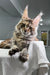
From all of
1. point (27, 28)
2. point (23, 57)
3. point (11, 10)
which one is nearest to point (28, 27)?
point (27, 28)

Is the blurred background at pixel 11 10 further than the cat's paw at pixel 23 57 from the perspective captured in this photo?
Yes

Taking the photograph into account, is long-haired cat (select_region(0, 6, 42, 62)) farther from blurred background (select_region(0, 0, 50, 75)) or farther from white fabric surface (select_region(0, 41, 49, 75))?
blurred background (select_region(0, 0, 50, 75))

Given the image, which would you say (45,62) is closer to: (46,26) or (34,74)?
(34,74)

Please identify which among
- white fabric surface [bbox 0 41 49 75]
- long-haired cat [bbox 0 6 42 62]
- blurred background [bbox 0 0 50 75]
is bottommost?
white fabric surface [bbox 0 41 49 75]

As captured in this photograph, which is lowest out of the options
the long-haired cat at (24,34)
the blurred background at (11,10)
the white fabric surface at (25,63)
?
the white fabric surface at (25,63)

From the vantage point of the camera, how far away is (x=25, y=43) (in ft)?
1.33

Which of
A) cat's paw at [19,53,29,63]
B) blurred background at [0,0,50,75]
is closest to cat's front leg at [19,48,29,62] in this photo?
cat's paw at [19,53,29,63]

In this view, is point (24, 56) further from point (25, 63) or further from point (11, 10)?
point (11, 10)

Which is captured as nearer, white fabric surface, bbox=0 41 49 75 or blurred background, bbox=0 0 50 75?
white fabric surface, bbox=0 41 49 75

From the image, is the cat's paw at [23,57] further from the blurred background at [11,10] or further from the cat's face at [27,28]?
the blurred background at [11,10]

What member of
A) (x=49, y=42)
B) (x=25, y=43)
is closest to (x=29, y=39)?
(x=25, y=43)

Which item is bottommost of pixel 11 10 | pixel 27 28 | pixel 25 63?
pixel 25 63

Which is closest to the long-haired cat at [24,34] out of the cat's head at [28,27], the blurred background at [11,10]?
the cat's head at [28,27]

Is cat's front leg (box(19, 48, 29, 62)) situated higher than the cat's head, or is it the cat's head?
the cat's head
